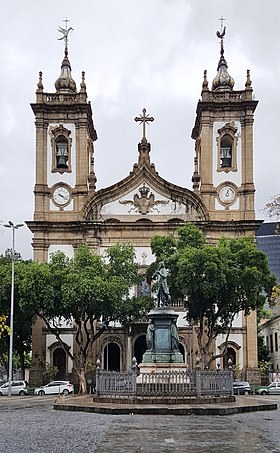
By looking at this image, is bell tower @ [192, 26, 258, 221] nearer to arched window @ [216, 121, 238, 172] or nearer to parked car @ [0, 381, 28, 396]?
arched window @ [216, 121, 238, 172]

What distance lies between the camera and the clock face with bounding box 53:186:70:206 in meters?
53.1

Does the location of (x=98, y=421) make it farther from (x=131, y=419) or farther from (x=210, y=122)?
(x=210, y=122)

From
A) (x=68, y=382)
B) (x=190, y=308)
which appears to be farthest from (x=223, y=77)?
(x=68, y=382)

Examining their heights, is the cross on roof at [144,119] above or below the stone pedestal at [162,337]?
above

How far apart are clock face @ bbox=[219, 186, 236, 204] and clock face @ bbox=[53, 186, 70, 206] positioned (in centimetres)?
1065

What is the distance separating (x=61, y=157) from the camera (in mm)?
53531

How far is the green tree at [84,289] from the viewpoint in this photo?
41.6 m

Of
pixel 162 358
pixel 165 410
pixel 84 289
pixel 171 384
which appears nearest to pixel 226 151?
pixel 84 289

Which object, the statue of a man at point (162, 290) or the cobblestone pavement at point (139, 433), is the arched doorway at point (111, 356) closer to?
the statue of a man at point (162, 290)

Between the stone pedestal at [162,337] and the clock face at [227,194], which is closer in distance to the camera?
the stone pedestal at [162,337]

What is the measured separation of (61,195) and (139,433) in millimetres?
36865

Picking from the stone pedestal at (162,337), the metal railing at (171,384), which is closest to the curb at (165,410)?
the metal railing at (171,384)

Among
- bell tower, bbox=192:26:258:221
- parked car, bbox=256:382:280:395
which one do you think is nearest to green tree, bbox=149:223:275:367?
parked car, bbox=256:382:280:395

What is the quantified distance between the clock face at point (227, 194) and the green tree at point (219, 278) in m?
9.68
